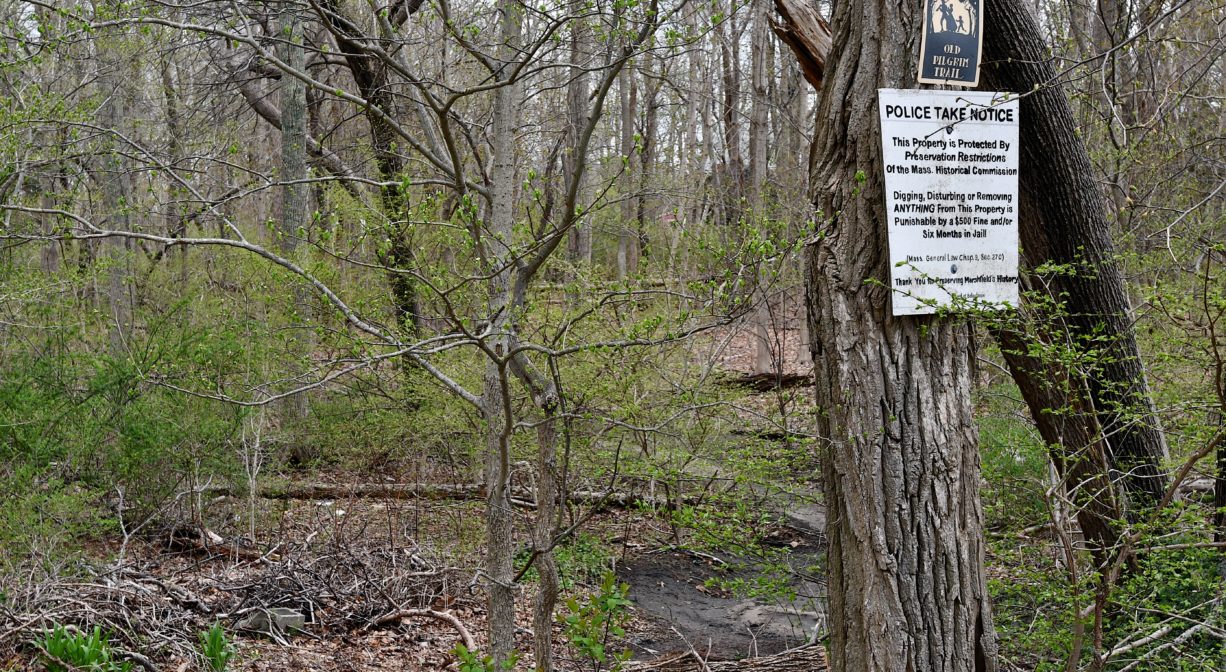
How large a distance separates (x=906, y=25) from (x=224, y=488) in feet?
21.6

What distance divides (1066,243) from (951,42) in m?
1.34

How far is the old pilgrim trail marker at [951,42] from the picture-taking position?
2689 millimetres

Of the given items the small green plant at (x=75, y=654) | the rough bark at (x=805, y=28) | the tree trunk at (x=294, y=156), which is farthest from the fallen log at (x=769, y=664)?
the tree trunk at (x=294, y=156)

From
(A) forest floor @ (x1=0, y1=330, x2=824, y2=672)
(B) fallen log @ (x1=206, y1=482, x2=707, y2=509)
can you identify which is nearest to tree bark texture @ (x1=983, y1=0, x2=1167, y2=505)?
(A) forest floor @ (x1=0, y1=330, x2=824, y2=672)

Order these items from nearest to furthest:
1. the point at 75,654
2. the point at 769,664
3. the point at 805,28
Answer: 1. the point at 805,28
2. the point at 75,654
3. the point at 769,664

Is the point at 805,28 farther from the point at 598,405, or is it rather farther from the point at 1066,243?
the point at 598,405

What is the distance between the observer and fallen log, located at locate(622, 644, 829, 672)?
4.66 m

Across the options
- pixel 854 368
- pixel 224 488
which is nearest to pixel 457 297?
pixel 854 368

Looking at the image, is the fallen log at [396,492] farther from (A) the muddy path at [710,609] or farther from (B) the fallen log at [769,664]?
(B) the fallen log at [769,664]

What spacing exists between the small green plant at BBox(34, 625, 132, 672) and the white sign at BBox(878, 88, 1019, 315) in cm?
359

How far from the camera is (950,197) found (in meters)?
2.76

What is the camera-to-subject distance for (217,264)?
1070 cm

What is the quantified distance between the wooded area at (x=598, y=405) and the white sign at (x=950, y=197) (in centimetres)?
8

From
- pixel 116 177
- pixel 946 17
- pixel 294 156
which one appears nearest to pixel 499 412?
pixel 946 17
